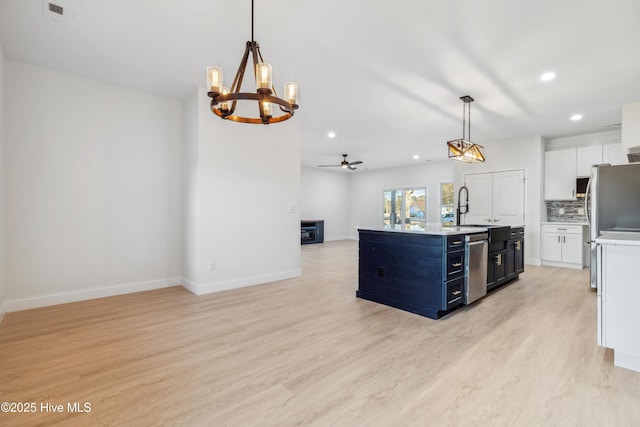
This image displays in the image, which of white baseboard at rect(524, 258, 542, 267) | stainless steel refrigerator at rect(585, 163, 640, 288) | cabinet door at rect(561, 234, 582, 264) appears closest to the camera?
stainless steel refrigerator at rect(585, 163, 640, 288)

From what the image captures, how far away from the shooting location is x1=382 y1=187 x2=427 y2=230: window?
1009 cm

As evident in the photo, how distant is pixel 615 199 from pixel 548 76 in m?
1.74

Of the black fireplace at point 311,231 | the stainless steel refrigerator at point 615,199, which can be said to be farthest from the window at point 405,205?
the stainless steel refrigerator at point 615,199

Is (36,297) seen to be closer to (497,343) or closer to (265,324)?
(265,324)

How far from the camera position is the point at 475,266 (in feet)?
11.6

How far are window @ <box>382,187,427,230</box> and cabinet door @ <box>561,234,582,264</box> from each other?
14.1ft

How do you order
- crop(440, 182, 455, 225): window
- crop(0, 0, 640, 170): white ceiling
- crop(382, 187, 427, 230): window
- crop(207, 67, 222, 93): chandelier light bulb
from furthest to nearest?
crop(382, 187, 427, 230): window, crop(440, 182, 455, 225): window, crop(0, 0, 640, 170): white ceiling, crop(207, 67, 222, 93): chandelier light bulb

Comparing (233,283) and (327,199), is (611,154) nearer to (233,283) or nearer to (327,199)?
(233,283)

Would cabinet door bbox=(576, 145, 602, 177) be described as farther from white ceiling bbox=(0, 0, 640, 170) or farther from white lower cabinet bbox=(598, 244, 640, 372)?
white lower cabinet bbox=(598, 244, 640, 372)

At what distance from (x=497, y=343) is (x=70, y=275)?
4.66 metres

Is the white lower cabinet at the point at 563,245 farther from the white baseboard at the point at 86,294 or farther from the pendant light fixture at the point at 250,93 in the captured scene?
the white baseboard at the point at 86,294

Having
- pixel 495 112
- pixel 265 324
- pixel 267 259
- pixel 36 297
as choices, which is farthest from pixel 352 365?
pixel 495 112

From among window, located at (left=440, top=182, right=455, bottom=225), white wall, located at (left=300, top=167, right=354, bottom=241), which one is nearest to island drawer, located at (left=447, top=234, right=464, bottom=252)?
window, located at (left=440, top=182, right=455, bottom=225)

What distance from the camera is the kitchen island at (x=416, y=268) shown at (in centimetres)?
309
